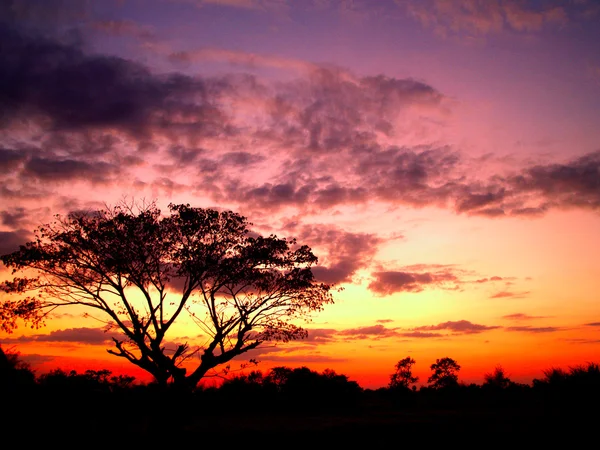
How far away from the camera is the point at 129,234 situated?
94.0 ft

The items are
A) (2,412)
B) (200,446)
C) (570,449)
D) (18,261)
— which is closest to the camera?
(2,412)

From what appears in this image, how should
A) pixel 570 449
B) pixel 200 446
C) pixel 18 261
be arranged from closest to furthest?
pixel 570 449 < pixel 200 446 < pixel 18 261

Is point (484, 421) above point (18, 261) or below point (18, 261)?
below

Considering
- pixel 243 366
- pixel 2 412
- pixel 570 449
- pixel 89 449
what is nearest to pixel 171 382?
pixel 243 366

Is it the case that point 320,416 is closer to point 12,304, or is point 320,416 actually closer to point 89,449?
point 89,449

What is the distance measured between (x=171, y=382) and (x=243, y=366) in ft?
15.3

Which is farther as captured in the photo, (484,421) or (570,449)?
(484,421)

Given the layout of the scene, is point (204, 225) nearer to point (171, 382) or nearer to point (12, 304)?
point (171, 382)

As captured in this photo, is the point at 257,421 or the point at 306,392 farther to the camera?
the point at 306,392

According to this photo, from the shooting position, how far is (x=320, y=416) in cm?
3077

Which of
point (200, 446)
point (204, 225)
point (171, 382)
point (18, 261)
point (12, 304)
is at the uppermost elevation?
point (204, 225)

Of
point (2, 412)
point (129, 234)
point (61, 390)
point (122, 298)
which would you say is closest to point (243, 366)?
point (122, 298)

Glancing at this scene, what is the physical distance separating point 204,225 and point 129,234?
4.30 m

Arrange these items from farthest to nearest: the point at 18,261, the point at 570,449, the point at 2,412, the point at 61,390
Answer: the point at 18,261 < the point at 61,390 < the point at 570,449 < the point at 2,412
